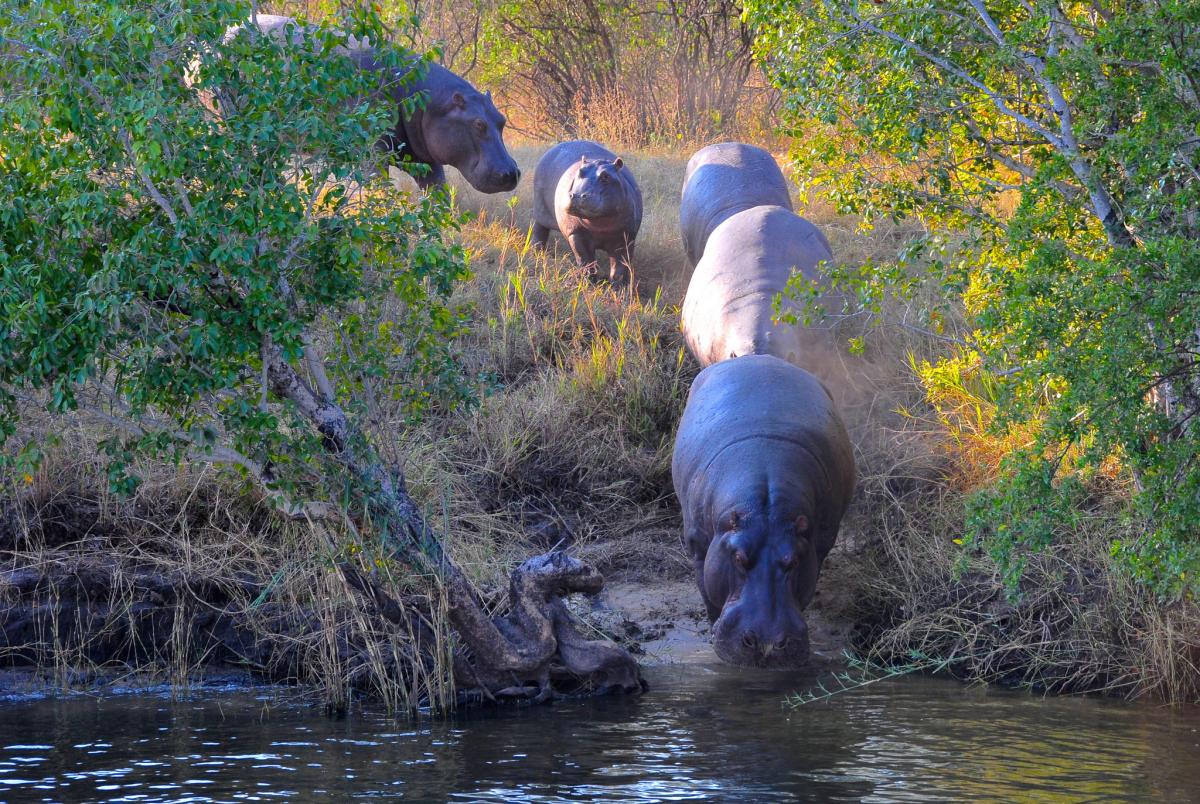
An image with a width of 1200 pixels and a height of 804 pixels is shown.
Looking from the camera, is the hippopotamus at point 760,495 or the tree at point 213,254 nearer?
the tree at point 213,254

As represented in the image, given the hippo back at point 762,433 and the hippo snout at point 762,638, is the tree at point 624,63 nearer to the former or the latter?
the hippo back at point 762,433

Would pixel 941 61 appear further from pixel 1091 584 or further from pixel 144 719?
pixel 144 719

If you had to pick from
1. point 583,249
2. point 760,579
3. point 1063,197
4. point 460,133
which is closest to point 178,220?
point 760,579

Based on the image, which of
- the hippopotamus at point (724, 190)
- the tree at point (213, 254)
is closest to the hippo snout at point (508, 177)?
the hippopotamus at point (724, 190)

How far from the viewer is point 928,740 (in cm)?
595

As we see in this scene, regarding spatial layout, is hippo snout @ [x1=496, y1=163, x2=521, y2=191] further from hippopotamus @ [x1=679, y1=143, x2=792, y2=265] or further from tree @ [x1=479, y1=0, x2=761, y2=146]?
tree @ [x1=479, y1=0, x2=761, y2=146]

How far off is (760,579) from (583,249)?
18.0 ft

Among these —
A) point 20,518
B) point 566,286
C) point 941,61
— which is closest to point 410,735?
point 20,518

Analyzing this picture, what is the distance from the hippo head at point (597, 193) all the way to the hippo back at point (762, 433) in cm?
335

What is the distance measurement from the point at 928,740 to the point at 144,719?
11.5 feet

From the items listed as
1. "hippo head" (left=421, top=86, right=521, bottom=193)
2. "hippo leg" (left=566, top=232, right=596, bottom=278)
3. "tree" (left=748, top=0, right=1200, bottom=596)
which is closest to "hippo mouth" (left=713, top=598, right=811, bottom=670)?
"tree" (left=748, top=0, right=1200, bottom=596)

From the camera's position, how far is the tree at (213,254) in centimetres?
535

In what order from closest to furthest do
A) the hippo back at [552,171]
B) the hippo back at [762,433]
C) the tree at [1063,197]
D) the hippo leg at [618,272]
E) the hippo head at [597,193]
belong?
the tree at [1063,197]
the hippo back at [762,433]
the hippo head at [597,193]
the hippo leg at [618,272]
the hippo back at [552,171]

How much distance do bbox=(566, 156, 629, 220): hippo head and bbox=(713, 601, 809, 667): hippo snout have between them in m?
5.34
